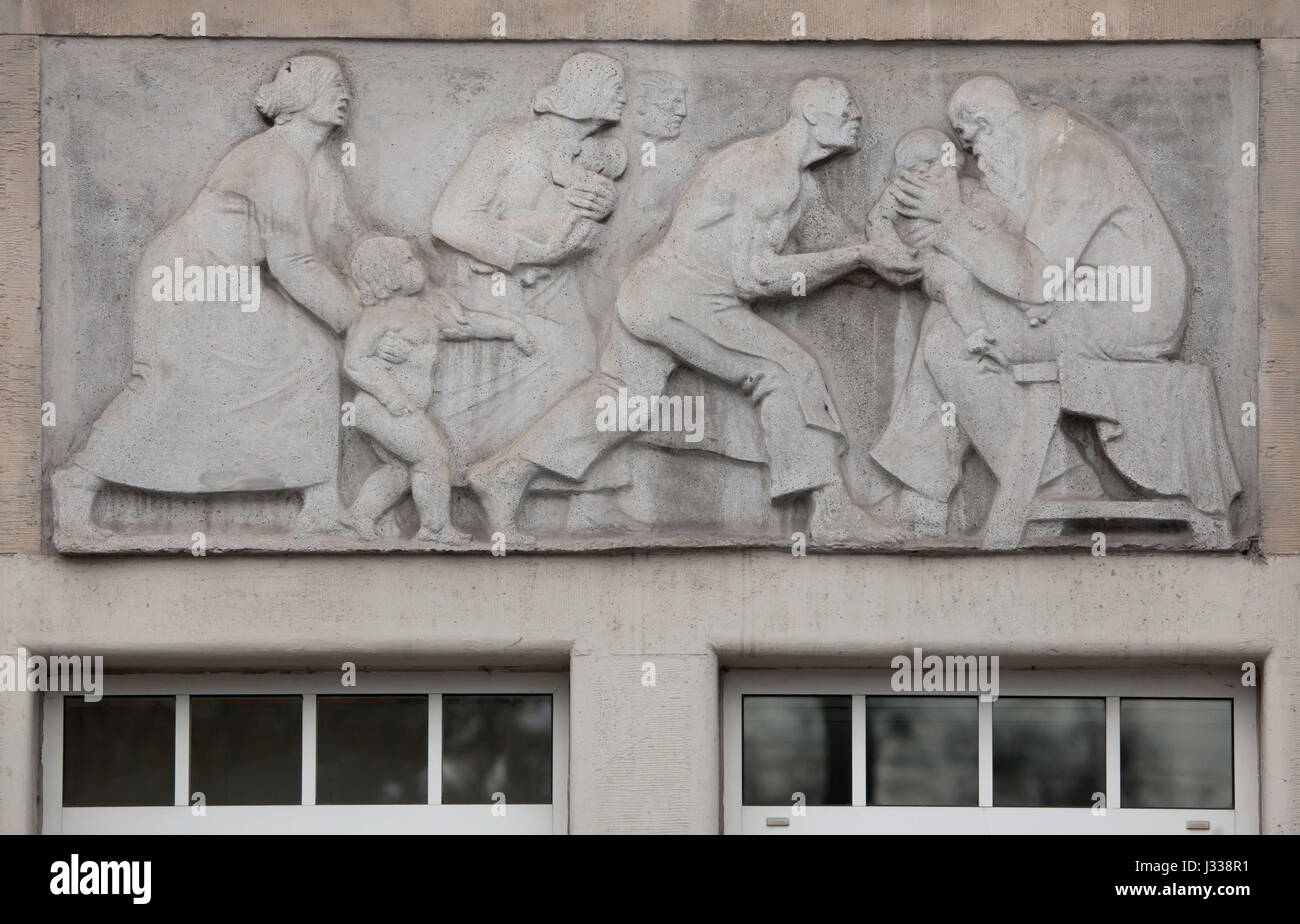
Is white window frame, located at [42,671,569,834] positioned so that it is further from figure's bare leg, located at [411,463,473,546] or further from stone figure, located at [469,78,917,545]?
stone figure, located at [469,78,917,545]

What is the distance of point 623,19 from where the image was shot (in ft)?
30.2

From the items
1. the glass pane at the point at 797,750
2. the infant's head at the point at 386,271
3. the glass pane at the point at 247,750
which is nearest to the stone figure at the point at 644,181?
the infant's head at the point at 386,271

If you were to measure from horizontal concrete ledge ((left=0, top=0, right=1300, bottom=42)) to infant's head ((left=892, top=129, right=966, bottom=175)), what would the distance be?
41 centimetres

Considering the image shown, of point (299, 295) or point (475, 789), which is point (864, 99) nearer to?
point (299, 295)

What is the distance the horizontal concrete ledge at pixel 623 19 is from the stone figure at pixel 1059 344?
0.36 meters

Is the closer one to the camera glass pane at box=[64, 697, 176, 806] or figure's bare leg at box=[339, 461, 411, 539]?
figure's bare leg at box=[339, 461, 411, 539]

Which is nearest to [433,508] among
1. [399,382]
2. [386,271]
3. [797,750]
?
[399,382]

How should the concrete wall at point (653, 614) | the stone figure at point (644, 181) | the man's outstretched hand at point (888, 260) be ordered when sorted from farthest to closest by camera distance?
the stone figure at point (644, 181)
the man's outstretched hand at point (888, 260)
the concrete wall at point (653, 614)

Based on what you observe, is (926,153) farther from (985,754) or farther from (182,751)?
(182,751)

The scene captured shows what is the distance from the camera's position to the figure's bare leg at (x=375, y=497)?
29.5 feet

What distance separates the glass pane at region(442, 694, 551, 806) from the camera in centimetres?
927

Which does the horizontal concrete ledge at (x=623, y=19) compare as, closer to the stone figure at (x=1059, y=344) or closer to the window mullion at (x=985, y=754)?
the stone figure at (x=1059, y=344)

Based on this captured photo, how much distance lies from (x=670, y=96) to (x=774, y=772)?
109 inches

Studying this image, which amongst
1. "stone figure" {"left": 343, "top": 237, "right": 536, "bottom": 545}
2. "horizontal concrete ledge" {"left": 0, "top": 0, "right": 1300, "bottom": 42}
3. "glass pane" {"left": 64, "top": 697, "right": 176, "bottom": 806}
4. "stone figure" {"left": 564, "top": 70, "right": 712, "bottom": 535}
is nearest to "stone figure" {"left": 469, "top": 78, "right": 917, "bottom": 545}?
"stone figure" {"left": 564, "top": 70, "right": 712, "bottom": 535}
